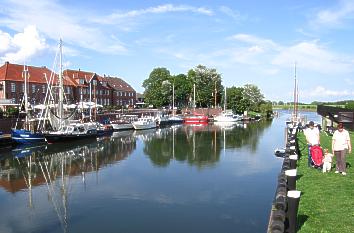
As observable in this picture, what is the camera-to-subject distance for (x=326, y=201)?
1217 centimetres

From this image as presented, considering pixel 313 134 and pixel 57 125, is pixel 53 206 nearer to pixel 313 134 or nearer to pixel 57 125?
pixel 313 134

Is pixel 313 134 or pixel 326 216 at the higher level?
pixel 313 134

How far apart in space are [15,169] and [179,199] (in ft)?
54.7

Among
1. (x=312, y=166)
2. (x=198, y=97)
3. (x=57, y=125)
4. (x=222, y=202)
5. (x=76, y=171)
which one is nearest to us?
(x=312, y=166)

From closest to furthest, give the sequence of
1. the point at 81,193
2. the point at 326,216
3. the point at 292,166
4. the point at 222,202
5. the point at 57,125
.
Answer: the point at 326,216 → the point at 292,166 → the point at 222,202 → the point at 81,193 → the point at 57,125

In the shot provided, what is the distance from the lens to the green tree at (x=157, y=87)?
380 feet

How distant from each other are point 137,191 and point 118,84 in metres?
98.8

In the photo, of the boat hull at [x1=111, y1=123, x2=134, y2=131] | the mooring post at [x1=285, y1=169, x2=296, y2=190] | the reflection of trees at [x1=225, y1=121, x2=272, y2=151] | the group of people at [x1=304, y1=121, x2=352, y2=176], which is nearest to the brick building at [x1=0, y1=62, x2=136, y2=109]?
the boat hull at [x1=111, y1=123, x2=134, y2=131]

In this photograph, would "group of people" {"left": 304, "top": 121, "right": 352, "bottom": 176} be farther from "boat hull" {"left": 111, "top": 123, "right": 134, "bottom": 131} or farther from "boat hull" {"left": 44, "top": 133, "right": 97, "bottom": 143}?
"boat hull" {"left": 111, "top": 123, "right": 134, "bottom": 131}

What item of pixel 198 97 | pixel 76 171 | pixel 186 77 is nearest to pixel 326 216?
pixel 76 171

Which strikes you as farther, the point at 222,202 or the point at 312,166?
the point at 222,202

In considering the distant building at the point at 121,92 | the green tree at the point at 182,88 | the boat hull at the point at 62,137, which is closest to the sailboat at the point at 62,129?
the boat hull at the point at 62,137

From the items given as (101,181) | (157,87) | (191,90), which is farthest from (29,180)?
(191,90)

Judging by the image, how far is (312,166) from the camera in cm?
1809
